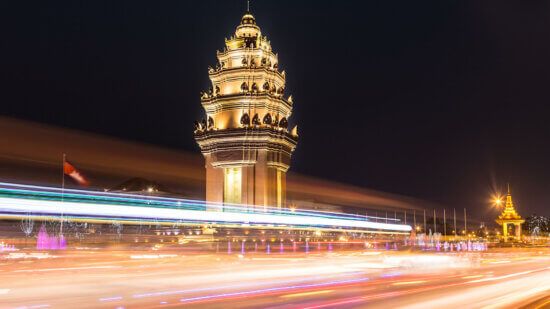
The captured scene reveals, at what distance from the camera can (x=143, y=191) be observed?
74.4 metres

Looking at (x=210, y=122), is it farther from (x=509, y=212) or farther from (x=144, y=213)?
(x=509, y=212)

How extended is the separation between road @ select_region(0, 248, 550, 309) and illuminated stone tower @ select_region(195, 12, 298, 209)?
2445cm

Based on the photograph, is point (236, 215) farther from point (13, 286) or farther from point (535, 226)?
point (535, 226)

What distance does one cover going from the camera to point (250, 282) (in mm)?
15898

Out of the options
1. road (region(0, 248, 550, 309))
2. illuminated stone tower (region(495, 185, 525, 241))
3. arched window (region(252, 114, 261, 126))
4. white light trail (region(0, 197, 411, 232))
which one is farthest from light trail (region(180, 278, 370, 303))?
illuminated stone tower (region(495, 185, 525, 241))

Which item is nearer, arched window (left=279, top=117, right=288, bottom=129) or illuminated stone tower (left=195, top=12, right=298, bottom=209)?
illuminated stone tower (left=195, top=12, right=298, bottom=209)

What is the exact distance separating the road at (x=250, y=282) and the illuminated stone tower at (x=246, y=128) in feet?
80.2

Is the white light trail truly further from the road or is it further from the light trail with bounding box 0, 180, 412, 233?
the road

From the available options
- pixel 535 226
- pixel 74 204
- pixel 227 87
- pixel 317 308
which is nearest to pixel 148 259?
pixel 74 204

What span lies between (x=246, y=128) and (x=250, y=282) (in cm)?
3164

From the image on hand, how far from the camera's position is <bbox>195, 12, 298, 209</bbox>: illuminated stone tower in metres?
47.0

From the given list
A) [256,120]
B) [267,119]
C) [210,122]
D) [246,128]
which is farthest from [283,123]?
[210,122]

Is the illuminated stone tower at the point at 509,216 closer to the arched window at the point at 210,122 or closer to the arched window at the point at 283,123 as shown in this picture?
the arched window at the point at 283,123

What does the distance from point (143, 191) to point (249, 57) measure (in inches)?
1207
